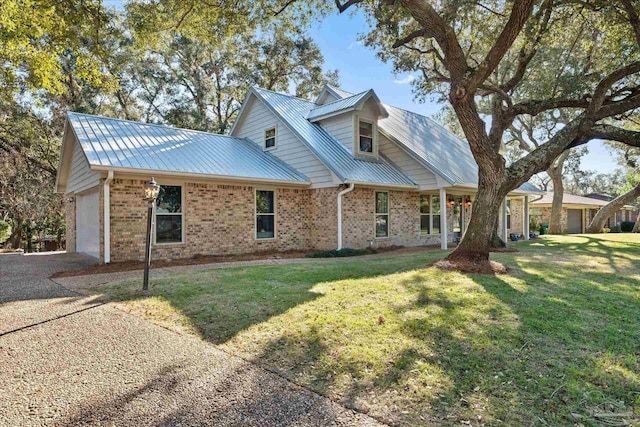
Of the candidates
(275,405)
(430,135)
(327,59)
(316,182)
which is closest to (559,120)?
(430,135)

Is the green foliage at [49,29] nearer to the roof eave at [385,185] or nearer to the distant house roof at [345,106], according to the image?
the roof eave at [385,185]

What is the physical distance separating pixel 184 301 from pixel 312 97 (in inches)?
914

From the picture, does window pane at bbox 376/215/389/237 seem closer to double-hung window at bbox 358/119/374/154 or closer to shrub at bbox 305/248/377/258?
shrub at bbox 305/248/377/258

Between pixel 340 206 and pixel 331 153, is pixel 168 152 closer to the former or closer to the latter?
pixel 331 153

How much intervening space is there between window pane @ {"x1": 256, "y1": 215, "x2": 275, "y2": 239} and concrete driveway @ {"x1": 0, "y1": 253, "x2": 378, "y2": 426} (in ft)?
24.8

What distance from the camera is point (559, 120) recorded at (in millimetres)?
24500

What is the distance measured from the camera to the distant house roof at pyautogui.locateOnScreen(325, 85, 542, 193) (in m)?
14.0

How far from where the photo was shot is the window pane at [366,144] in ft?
48.2

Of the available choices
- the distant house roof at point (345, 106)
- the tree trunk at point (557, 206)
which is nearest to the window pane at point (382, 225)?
the distant house roof at point (345, 106)

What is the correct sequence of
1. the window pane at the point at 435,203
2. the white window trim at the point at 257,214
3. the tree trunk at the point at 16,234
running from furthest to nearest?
the tree trunk at the point at 16,234, the window pane at the point at 435,203, the white window trim at the point at 257,214

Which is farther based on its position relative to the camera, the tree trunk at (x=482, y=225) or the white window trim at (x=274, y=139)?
the white window trim at (x=274, y=139)

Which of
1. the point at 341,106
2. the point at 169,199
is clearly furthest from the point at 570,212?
the point at 169,199

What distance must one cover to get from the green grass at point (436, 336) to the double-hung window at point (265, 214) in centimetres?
483

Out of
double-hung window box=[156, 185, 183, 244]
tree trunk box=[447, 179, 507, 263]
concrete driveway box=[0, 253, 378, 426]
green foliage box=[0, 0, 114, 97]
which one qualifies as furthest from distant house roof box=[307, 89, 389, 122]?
concrete driveway box=[0, 253, 378, 426]
